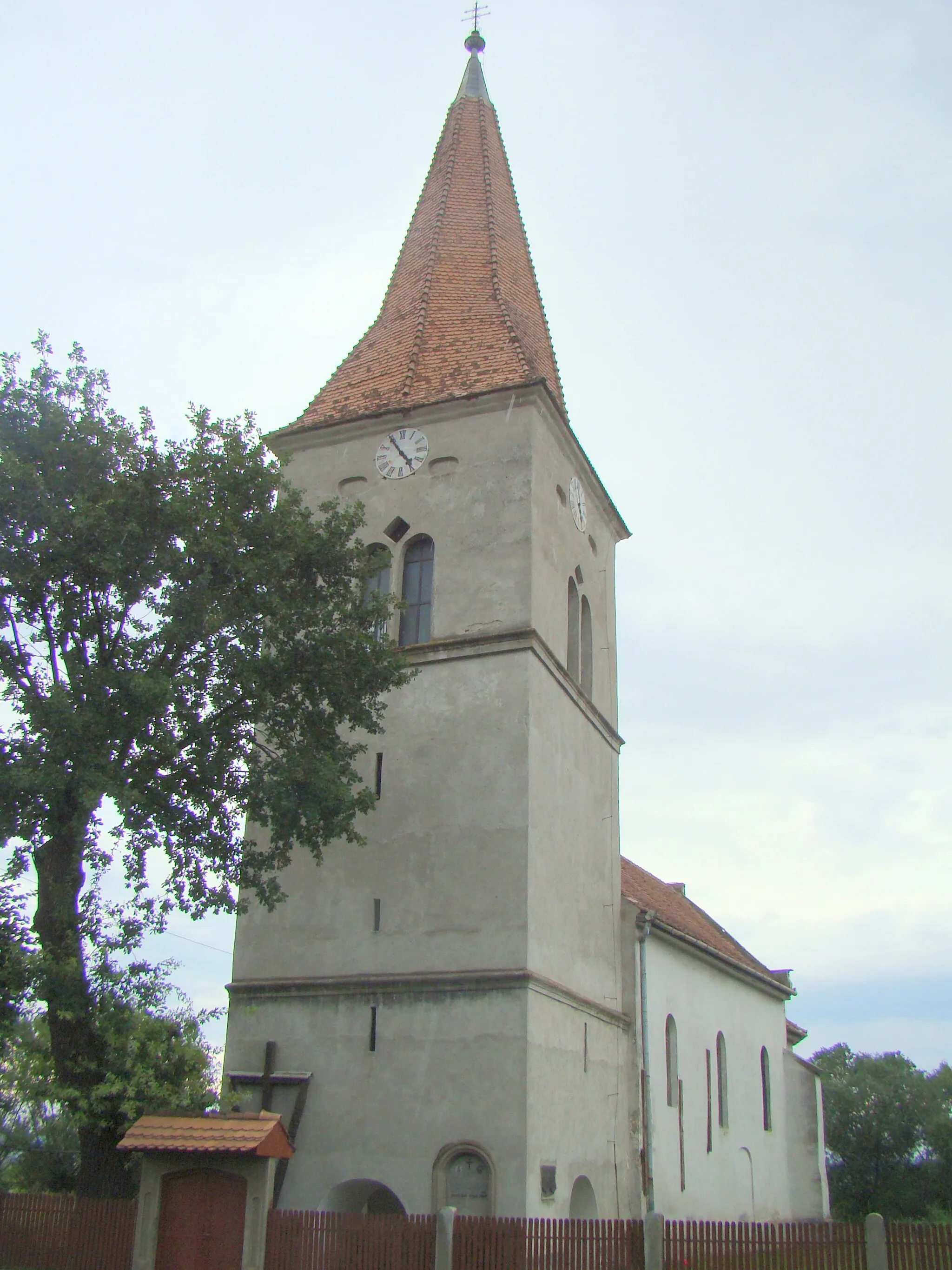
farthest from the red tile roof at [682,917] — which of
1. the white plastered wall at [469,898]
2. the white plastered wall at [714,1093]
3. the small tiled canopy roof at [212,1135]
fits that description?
the small tiled canopy roof at [212,1135]

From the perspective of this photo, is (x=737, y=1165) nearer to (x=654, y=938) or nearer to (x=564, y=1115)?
(x=654, y=938)

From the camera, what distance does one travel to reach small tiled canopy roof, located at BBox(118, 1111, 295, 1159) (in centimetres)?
1484

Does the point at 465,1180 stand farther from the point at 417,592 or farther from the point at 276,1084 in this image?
the point at 417,592

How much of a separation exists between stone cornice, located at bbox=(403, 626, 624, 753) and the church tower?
4 centimetres

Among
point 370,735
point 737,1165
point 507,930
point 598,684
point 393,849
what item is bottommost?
point 737,1165

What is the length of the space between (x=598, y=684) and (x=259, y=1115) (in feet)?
39.2

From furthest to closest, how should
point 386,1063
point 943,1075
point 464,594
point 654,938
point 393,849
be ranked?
point 943,1075
point 654,938
point 464,594
point 393,849
point 386,1063

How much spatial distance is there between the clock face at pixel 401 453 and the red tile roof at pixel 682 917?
9194 millimetres

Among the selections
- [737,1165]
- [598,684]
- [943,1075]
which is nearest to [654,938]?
[598,684]

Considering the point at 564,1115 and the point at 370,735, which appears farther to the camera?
the point at 370,735

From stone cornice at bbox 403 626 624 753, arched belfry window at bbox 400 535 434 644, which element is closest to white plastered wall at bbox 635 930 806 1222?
stone cornice at bbox 403 626 624 753

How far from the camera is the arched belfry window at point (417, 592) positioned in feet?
72.9

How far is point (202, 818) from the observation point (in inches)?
677

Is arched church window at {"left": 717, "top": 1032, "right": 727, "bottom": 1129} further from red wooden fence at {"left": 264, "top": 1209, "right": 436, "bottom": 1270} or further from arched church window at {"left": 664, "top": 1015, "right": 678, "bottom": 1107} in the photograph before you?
red wooden fence at {"left": 264, "top": 1209, "right": 436, "bottom": 1270}
